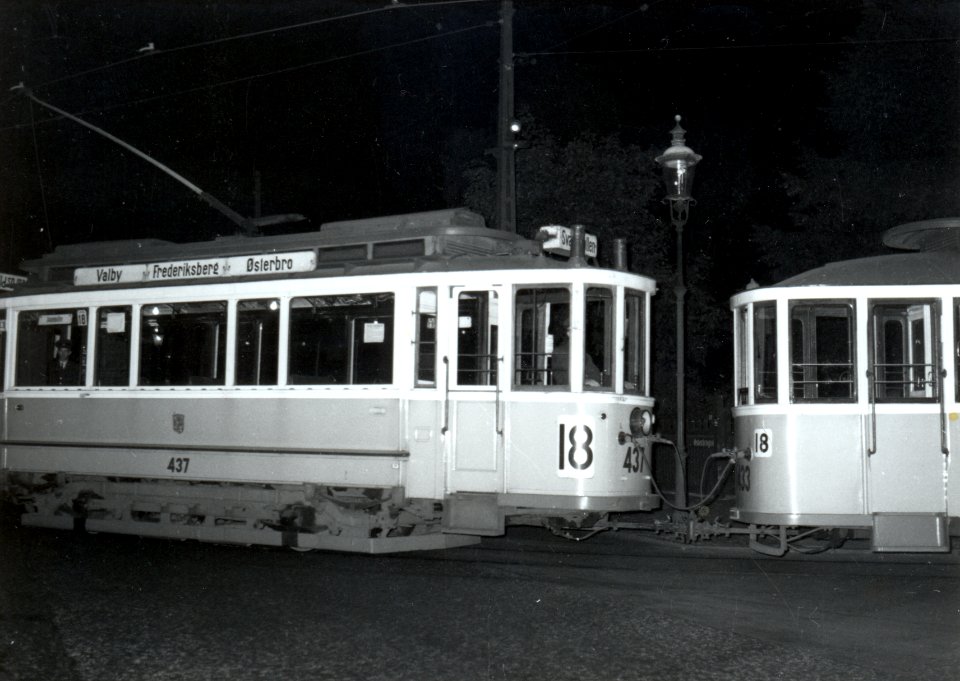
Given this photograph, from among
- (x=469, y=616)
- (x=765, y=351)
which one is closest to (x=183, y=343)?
(x=469, y=616)

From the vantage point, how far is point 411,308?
1080 cm

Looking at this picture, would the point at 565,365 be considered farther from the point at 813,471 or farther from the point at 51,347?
the point at 51,347

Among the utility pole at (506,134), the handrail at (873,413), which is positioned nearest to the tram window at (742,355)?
the handrail at (873,413)

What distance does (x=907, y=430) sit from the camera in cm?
986

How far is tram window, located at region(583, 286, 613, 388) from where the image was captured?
34.2ft

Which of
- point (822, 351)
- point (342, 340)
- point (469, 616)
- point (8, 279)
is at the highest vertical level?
point (8, 279)

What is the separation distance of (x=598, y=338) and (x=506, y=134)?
5.70 meters

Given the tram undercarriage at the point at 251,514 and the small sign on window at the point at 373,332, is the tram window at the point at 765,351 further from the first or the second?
the small sign on window at the point at 373,332

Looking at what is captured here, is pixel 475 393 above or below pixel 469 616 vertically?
above

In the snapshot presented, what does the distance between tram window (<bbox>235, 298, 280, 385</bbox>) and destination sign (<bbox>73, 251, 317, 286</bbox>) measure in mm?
457

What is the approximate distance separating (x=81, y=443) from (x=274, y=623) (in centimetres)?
618

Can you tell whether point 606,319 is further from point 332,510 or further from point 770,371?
point 332,510

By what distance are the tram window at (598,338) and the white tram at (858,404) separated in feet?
4.86

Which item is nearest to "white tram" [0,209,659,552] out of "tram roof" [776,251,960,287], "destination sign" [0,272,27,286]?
"tram roof" [776,251,960,287]
